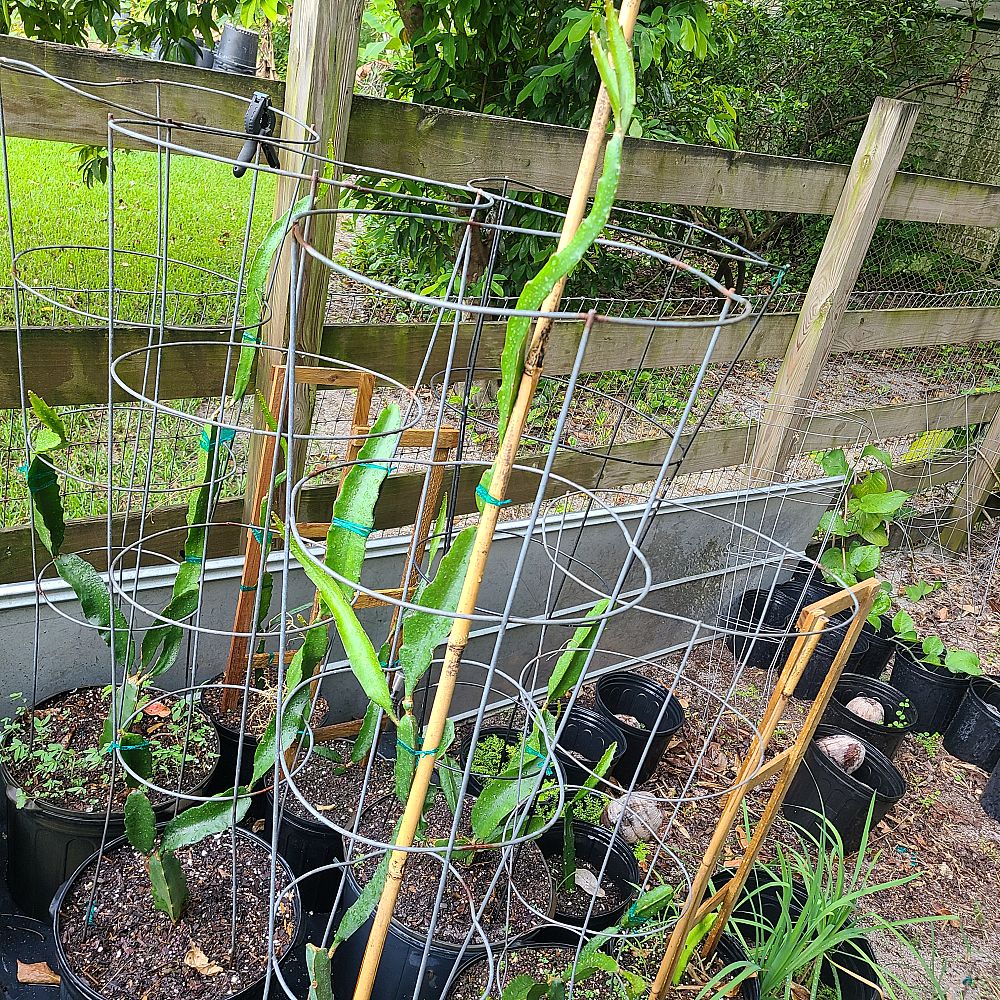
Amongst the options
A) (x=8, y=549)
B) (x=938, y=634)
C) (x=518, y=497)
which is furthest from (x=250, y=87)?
(x=938, y=634)

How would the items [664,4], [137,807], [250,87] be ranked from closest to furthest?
[137,807], [250,87], [664,4]

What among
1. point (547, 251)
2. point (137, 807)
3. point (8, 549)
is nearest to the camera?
point (137, 807)

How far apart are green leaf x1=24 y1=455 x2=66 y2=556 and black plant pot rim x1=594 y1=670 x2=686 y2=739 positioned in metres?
1.26

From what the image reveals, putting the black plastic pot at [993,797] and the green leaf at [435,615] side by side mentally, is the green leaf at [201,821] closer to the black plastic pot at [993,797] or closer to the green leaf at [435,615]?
the green leaf at [435,615]

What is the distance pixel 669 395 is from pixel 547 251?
1045 millimetres

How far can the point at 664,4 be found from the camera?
263 centimetres

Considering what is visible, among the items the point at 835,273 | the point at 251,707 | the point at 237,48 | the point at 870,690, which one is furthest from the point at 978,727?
the point at 237,48

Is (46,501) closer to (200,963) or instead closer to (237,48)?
(200,963)

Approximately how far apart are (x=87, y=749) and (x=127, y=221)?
337 cm

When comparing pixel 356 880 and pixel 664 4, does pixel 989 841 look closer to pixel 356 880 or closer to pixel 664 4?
Result: pixel 356 880

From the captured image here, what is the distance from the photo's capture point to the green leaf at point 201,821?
113 centimetres

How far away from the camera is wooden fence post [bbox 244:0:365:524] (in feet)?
4.42

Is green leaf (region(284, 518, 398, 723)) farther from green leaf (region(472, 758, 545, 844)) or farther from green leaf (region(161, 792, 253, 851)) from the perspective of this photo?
green leaf (region(161, 792, 253, 851))

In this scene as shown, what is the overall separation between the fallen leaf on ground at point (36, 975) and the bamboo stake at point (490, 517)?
653 millimetres
